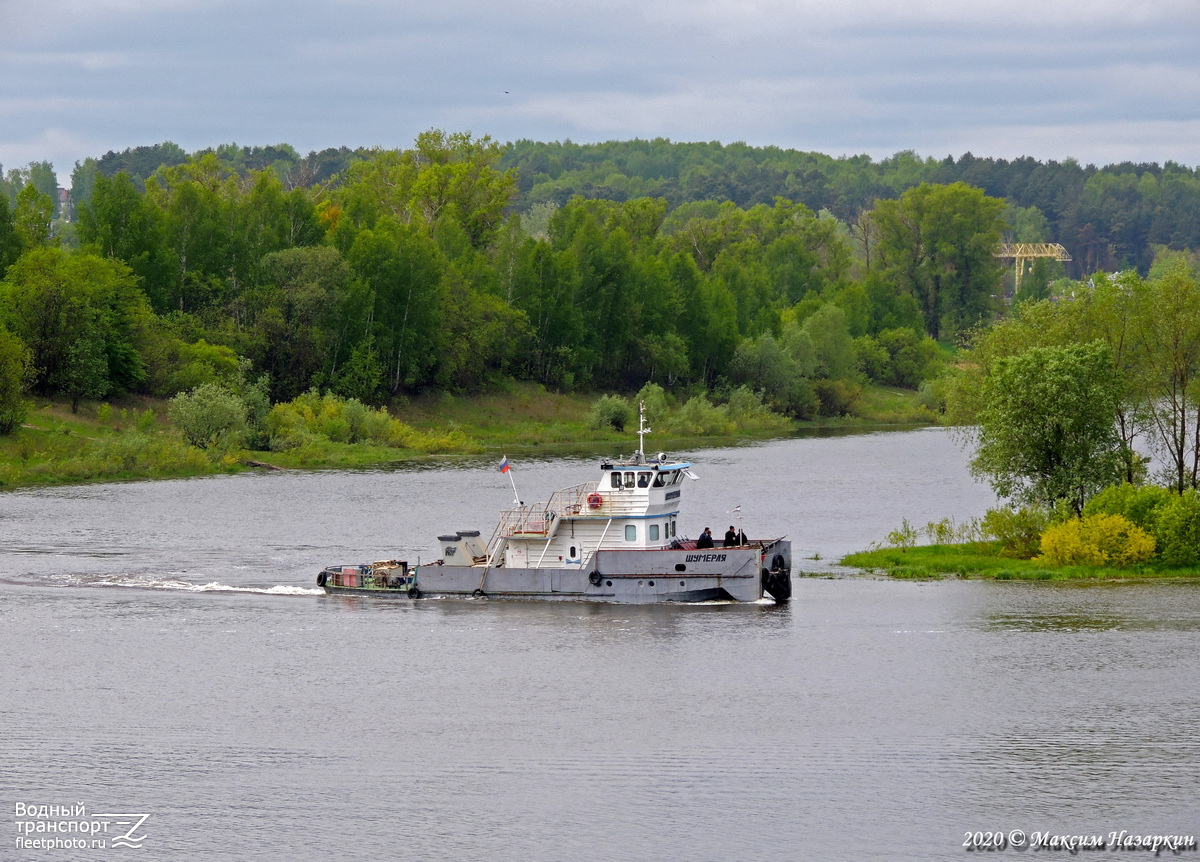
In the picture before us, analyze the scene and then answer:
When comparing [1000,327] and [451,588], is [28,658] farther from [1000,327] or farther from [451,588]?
[1000,327]

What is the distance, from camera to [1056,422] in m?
63.2

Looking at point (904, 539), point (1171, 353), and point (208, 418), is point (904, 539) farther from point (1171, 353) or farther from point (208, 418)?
point (208, 418)

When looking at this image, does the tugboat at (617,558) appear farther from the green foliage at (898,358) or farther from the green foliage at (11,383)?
the green foliage at (898,358)

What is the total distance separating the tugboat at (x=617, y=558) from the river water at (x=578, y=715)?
41.0 inches

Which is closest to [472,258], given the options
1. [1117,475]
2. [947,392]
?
[947,392]

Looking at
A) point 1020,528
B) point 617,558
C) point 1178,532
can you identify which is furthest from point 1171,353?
point 617,558

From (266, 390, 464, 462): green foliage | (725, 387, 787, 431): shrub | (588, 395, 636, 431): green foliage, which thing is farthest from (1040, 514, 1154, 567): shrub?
(725, 387, 787, 431): shrub

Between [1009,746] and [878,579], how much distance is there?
72.6ft

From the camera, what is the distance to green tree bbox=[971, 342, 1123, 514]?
206ft

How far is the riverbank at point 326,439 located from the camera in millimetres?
102000

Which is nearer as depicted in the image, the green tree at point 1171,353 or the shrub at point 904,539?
the green tree at point 1171,353

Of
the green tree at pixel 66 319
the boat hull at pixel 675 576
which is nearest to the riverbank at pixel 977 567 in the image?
the boat hull at pixel 675 576

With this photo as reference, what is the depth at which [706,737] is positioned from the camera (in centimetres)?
4250

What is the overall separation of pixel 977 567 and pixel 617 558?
621 inches
